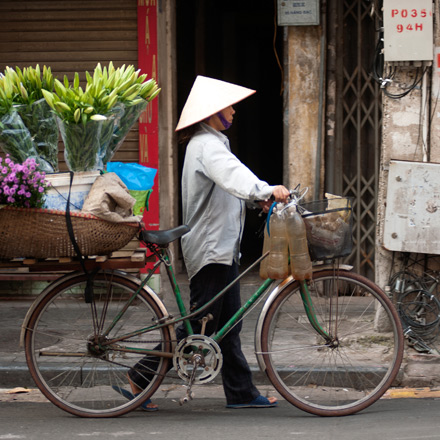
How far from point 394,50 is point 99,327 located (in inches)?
125

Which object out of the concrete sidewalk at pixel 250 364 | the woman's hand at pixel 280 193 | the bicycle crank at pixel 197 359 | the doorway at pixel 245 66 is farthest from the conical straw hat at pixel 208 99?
the doorway at pixel 245 66

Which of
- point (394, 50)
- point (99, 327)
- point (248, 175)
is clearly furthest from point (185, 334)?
point (394, 50)

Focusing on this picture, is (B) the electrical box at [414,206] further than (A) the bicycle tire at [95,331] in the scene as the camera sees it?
Yes

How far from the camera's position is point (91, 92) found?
4.42m

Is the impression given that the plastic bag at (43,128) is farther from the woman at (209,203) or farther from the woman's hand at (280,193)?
the woman's hand at (280,193)

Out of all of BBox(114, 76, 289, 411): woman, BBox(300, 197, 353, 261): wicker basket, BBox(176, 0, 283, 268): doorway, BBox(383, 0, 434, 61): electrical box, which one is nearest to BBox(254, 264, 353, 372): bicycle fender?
BBox(300, 197, 353, 261): wicker basket

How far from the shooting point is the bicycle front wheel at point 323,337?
4586 millimetres

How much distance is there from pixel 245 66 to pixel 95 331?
32.5 feet

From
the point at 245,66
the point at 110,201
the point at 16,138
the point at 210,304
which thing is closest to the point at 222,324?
the point at 210,304

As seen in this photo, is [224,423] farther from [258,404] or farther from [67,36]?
[67,36]

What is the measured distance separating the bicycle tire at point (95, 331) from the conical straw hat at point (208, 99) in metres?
0.93

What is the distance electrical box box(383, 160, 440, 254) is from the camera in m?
6.19

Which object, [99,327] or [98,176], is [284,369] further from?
[98,176]

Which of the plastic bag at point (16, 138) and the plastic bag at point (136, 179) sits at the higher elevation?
the plastic bag at point (16, 138)
